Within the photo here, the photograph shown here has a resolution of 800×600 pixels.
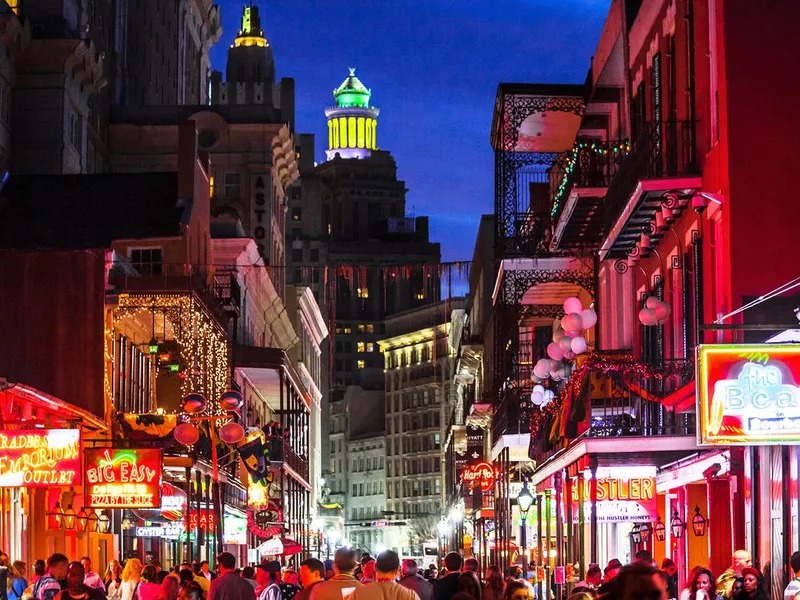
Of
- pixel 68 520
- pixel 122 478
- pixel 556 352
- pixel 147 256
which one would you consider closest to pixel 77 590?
pixel 122 478

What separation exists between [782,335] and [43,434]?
880 cm

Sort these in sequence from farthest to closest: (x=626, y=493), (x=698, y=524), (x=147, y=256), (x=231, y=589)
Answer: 1. (x=147, y=256)
2. (x=626, y=493)
3. (x=698, y=524)
4. (x=231, y=589)

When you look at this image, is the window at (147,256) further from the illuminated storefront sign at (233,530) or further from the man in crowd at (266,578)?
Result: the man in crowd at (266,578)

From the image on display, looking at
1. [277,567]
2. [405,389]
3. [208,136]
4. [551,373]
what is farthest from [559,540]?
[405,389]

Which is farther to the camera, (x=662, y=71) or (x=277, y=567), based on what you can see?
(x=662, y=71)

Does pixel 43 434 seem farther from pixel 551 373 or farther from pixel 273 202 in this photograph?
pixel 273 202

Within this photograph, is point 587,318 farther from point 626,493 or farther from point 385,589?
point 385,589

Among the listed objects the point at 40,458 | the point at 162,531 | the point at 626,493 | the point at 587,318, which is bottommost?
the point at 162,531

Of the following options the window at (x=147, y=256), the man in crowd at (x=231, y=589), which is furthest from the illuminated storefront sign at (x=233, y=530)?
the man in crowd at (x=231, y=589)

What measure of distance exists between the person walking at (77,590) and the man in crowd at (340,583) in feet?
8.85

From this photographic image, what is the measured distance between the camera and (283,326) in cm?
9312

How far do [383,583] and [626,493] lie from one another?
Answer: 15067 millimetres

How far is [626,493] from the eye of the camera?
2752cm

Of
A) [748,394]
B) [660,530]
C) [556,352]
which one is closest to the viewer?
[748,394]
